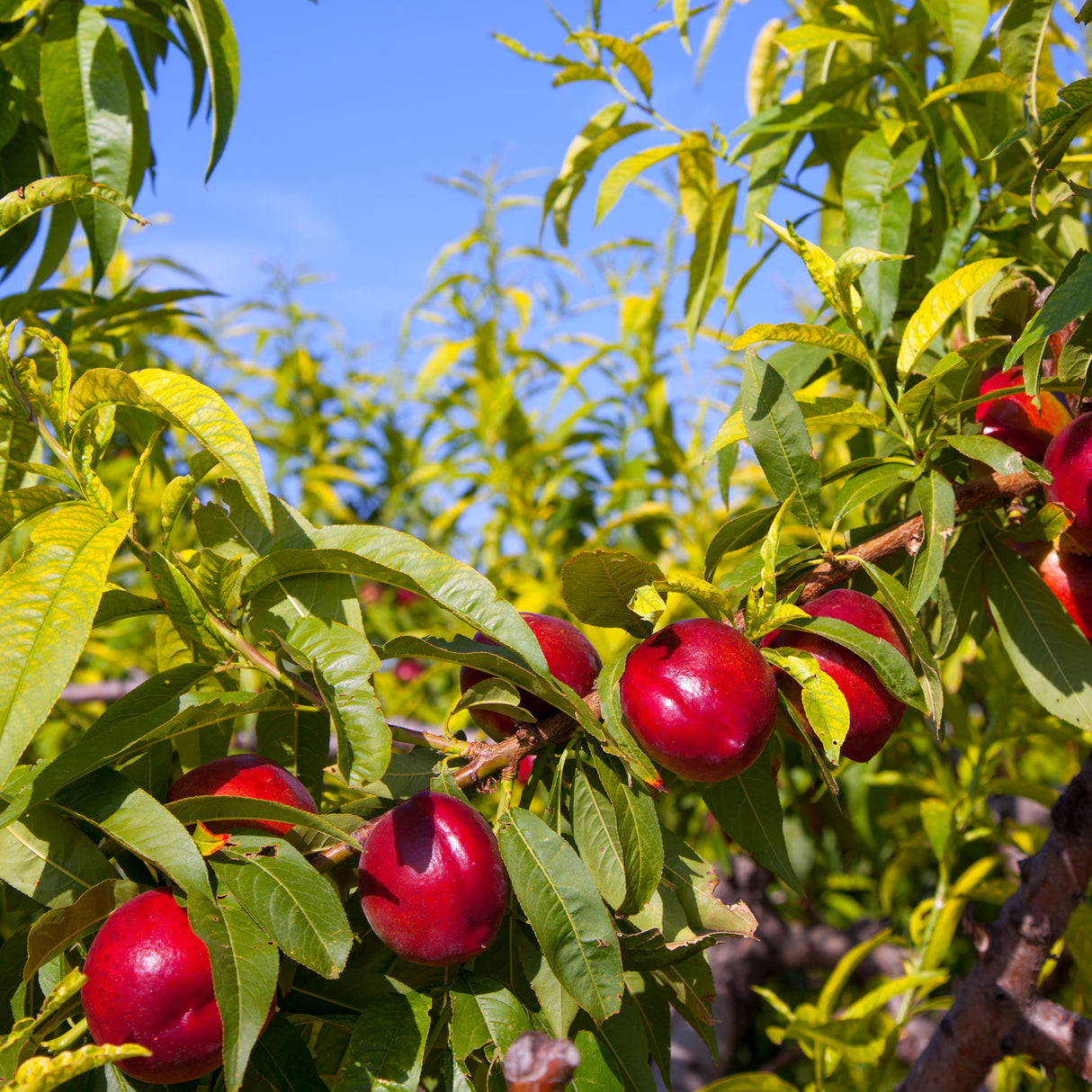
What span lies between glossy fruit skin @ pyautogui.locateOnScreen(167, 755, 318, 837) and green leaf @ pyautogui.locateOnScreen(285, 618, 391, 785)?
0.08 m

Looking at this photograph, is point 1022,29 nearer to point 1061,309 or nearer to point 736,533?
point 1061,309

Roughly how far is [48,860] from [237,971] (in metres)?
0.21

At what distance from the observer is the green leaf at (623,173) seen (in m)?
1.27

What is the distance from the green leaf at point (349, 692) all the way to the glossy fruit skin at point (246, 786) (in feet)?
0.27

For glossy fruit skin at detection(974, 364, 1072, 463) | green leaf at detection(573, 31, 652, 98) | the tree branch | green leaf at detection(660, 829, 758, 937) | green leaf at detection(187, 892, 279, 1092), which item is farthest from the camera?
green leaf at detection(573, 31, 652, 98)

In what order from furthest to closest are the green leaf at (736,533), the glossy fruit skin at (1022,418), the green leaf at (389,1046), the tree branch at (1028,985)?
1. the tree branch at (1028,985)
2. the glossy fruit skin at (1022,418)
3. the green leaf at (736,533)
4. the green leaf at (389,1046)

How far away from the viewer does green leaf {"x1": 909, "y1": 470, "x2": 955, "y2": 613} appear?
71 cm

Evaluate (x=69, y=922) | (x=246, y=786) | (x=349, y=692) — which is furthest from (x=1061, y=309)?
(x=69, y=922)

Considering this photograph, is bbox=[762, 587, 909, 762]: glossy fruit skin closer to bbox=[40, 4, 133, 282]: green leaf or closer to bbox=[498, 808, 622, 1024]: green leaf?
bbox=[498, 808, 622, 1024]: green leaf

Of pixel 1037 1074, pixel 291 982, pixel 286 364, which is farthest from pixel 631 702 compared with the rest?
pixel 286 364

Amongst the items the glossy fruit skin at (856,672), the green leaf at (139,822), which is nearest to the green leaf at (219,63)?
the green leaf at (139,822)

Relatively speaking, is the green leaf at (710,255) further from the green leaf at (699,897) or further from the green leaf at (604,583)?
the green leaf at (699,897)

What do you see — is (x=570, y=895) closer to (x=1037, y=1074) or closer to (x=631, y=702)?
(x=631, y=702)

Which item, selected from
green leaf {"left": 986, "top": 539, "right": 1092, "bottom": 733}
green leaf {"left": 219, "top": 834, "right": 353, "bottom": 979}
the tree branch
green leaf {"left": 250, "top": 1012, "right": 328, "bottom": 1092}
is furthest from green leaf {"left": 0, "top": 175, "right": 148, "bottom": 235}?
the tree branch
